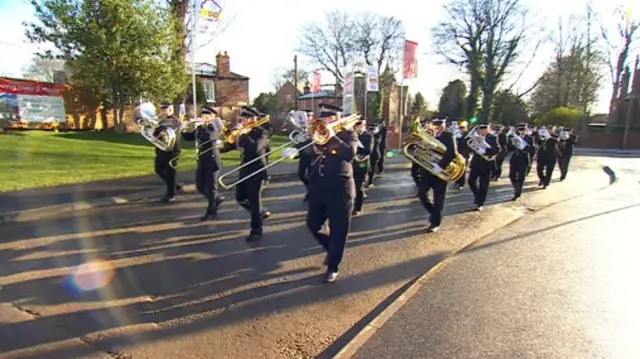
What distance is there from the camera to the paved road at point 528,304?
334cm

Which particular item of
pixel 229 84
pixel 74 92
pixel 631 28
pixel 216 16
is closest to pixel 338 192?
pixel 216 16

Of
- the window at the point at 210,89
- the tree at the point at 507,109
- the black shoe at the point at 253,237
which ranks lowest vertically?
the black shoe at the point at 253,237

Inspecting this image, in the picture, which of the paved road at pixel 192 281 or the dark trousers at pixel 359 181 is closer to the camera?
the paved road at pixel 192 281

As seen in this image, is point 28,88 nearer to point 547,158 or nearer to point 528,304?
point 547,158

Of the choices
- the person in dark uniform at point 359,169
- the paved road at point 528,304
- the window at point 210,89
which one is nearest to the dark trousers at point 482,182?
the paved road at point 528,304

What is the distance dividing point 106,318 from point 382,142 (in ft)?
32.6

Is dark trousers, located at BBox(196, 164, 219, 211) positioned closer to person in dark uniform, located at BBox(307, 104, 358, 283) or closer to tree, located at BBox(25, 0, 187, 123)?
person in dark uniform, located at BBox(307, 104, 358, 283)

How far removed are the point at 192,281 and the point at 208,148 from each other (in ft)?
9.96

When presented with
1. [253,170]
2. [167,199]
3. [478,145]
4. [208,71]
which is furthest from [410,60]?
[208,71]

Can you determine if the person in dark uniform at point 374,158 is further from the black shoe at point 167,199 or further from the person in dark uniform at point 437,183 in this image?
the black shoe at point 167,199

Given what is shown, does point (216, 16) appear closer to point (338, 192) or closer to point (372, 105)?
point (338, 192)

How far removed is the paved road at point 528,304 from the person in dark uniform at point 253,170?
2605 mm

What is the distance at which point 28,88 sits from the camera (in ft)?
67.7

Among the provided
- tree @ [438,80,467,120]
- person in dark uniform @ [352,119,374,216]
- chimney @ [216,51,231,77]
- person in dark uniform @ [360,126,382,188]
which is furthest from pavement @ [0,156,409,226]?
tree @ [438,80,467,120]
